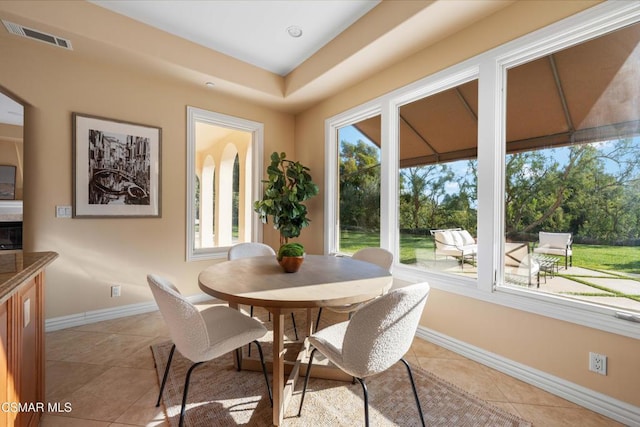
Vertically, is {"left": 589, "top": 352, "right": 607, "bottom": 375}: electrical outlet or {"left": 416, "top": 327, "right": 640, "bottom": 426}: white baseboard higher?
{"left": 589, "top": 352, "right": 607, "bottom": 375}: electrical outlet

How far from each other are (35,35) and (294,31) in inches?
89.5

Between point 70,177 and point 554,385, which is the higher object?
point 70,177

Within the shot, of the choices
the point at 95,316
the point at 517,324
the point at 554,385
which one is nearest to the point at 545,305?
the point at 517,324

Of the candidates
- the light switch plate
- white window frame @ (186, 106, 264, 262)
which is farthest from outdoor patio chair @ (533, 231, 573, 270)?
the light switch plate

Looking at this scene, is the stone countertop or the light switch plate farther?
the light switch plate

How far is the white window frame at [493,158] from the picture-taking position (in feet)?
5.56

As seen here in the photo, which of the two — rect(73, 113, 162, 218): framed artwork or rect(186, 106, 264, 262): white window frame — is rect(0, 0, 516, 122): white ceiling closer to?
rect(186, 106, 264, 262): white window frame

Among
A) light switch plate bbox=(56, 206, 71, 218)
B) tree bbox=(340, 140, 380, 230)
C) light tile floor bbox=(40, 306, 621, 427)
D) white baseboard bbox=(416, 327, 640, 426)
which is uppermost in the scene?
tree bbox=(340, 140, 380, 230)

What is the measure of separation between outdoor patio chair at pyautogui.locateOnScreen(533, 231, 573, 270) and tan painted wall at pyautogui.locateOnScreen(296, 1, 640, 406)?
0.46m

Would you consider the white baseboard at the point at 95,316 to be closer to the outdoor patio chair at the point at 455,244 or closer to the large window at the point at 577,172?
the outdoor patio chair at the point at 455,244

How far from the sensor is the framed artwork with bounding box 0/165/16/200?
495cm

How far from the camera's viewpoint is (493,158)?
7.13 ft

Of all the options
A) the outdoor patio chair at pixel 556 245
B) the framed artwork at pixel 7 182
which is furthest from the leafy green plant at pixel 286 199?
the framed artwork at pixel 7 182

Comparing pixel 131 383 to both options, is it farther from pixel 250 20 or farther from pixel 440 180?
pixel 250 20
